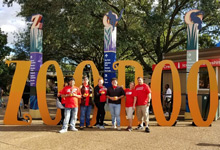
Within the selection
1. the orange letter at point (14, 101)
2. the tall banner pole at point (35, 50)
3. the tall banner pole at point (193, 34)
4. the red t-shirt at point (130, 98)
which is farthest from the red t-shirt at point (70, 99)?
the tall banner pole at point (193, 34)

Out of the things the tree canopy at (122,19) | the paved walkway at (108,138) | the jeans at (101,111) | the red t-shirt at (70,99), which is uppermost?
the tree canopy at (122,19)

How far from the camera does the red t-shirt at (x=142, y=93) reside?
6.84m

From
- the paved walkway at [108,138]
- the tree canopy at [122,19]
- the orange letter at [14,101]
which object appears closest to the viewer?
the paved walkway at [108,138]

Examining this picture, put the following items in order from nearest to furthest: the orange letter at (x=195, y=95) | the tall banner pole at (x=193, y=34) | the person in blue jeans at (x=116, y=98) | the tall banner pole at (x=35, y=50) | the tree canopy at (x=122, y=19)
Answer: the person in blue jeans at (x=116, y=98)
the orange letter at (x=195, y=95)
the tall banner pole at (x=193, y=34)
the tall banner pole at (x=35, y=50)
the tree canopy at (x=122, y=19)

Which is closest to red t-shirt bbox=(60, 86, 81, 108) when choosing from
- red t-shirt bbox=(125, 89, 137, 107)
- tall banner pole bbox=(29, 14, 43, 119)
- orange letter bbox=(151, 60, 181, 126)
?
red t-shirt bbox=(125, 89, 137, 107)

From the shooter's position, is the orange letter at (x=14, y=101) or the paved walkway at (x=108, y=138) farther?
the orange letter at (x=14, y=101)

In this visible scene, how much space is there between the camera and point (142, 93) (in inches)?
272

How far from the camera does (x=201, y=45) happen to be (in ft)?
56.3

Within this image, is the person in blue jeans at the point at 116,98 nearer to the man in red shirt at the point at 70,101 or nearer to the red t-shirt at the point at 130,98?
the red t-shirt at the point at 130,98

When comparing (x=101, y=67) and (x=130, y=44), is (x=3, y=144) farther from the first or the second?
(x=101, y=67)

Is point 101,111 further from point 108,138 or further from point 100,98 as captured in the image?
point 108,138

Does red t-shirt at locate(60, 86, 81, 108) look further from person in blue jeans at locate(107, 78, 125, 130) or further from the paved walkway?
person in blue jeans at locate(107, 78, 125, 130)

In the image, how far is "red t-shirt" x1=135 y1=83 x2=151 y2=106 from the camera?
6.84 meters

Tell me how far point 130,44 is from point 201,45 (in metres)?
6.72
